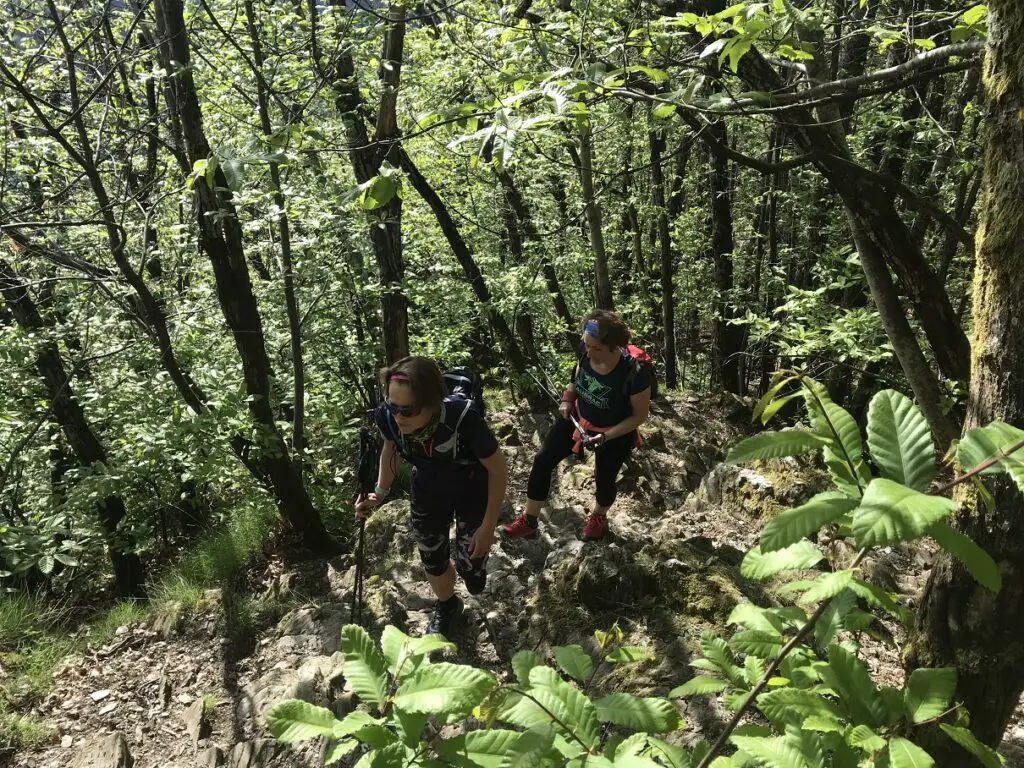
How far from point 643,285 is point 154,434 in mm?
11475

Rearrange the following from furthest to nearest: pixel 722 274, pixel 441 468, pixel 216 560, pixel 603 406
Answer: pixel 722 274 → pixel 216 560 → pixel 603 406 → pixel 441 468

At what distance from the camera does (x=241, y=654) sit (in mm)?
4953

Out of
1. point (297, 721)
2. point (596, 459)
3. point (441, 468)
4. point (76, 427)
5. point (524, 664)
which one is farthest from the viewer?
point (76, 427)

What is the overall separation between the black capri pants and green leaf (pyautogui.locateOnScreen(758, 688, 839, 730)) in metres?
2.57

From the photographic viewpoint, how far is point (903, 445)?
3.76 ft

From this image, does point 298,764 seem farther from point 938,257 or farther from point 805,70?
point 938,257

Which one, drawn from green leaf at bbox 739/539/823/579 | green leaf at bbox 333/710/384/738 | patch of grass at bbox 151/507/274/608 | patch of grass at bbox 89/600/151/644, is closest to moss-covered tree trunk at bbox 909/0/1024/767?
green leaf at bbox 739/539/823/579

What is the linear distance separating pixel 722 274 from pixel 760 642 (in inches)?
417

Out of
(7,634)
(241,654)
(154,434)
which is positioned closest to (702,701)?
(241,654)

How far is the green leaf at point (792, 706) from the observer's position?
146 centimetres

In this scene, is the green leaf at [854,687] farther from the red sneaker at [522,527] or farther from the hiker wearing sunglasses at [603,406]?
the red sneaker at [522,527]

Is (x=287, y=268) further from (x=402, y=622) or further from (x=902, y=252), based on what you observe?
(x=902, y=252)

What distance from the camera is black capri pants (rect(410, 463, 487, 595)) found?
3.93m

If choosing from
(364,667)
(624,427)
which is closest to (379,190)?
(364,667)
